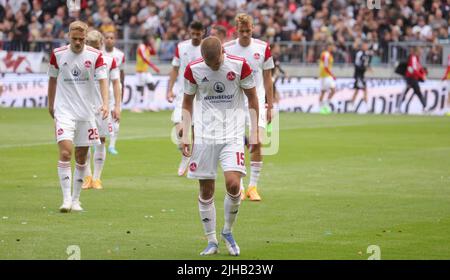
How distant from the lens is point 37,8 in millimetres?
44812

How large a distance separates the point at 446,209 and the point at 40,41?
29721 millimetres

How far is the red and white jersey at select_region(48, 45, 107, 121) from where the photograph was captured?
45.0ft

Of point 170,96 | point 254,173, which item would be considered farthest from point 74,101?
point 170,96

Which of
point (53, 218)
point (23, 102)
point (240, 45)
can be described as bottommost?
point (23, 102)

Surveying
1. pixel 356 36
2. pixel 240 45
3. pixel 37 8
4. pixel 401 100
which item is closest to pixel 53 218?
pixel 240 45

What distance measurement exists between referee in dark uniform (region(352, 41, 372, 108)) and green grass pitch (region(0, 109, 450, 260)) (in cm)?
1140

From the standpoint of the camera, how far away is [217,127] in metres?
10.7

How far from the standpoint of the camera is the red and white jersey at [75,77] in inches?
540

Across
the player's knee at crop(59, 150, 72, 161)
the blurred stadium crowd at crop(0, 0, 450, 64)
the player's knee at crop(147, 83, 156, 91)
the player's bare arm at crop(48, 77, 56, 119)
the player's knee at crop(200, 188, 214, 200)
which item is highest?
the player's bare arm at crop(48, 77, 56, 119)

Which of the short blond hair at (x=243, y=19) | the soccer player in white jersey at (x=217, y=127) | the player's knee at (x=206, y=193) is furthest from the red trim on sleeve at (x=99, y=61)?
the player's knee at (x=206, y=193)

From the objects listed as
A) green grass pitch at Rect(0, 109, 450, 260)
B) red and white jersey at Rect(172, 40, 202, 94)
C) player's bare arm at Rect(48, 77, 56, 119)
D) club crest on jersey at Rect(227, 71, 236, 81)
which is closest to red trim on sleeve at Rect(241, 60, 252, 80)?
club crest on jersey at Rect(227, 71, 236, 81)

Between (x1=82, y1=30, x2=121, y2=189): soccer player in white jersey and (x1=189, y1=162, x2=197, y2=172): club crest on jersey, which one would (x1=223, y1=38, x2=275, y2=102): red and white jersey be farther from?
(x1=189, y1=162, x2=197, y2=172): club crest on jersey

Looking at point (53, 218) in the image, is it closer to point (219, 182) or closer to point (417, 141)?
point (219, 182)

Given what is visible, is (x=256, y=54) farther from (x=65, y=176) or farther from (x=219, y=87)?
(x=219, y=87)
